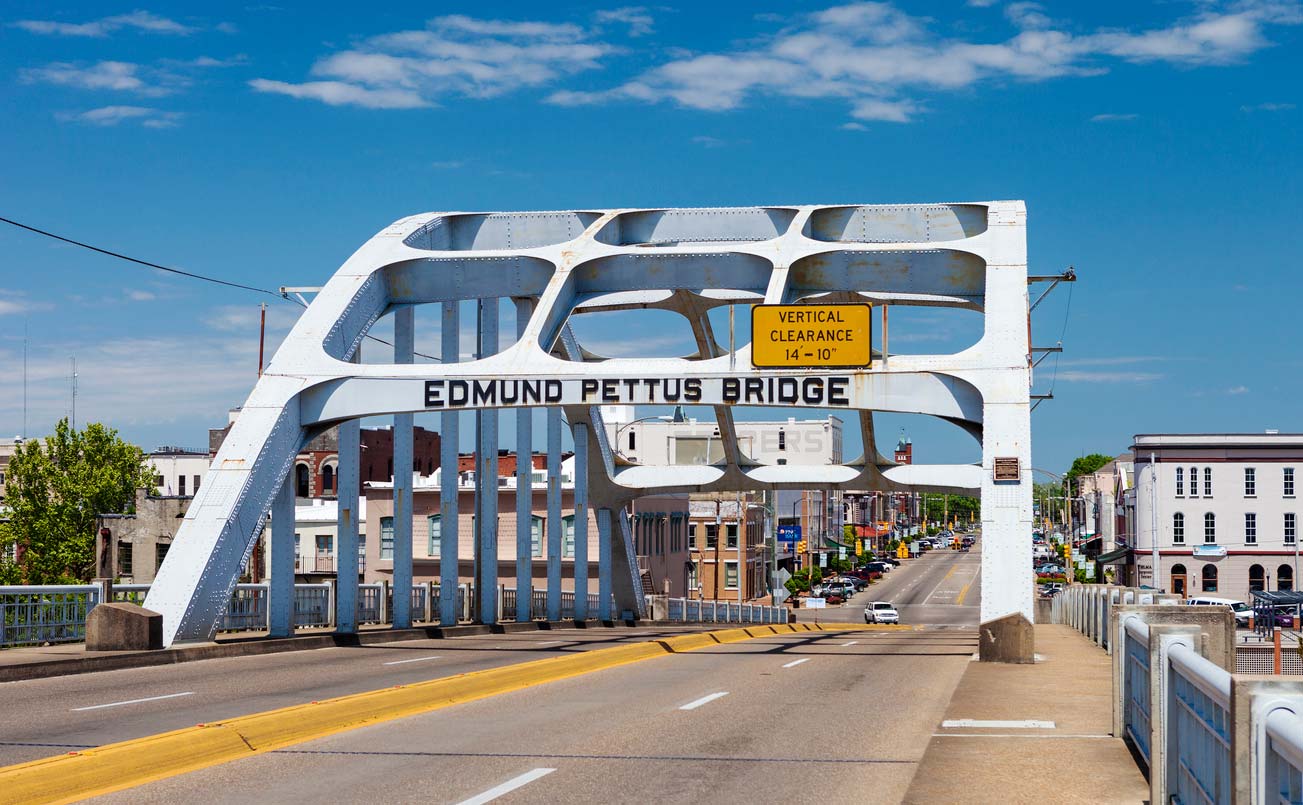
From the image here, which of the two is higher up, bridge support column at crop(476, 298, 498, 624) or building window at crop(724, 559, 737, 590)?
bridge support column at crop(476, 298, 498, 624)

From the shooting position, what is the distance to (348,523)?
30938mm

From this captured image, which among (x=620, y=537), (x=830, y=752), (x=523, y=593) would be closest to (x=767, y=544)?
(x=620, y=537)

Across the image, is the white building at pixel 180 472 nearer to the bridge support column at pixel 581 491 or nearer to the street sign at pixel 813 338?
the bridge support column at pixel 581 491

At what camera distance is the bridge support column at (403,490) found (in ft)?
107

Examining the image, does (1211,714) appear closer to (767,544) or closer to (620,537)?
(620,537)

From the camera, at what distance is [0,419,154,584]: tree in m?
83.6

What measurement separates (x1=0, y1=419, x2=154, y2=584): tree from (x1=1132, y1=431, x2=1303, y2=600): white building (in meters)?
66.8

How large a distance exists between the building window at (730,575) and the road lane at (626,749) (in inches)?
3506

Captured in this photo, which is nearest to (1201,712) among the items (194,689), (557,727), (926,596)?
(557,727)

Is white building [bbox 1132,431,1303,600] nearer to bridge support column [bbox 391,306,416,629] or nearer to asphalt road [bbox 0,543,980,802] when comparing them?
bridge support column [bbox 391,306,416,629]

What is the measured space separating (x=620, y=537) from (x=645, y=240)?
1782 centimetres

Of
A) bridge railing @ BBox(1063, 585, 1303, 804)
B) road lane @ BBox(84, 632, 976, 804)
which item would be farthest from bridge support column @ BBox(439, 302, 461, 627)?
bridge railing @ BBox(1063, 585, 1303, 804)

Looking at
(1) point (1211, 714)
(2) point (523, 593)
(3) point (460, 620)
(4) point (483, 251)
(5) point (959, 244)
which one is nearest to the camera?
(1) point (1211, 714)

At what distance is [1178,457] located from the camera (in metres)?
99.8
